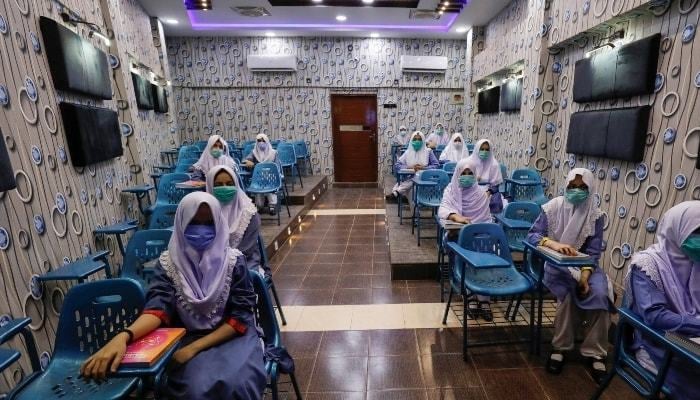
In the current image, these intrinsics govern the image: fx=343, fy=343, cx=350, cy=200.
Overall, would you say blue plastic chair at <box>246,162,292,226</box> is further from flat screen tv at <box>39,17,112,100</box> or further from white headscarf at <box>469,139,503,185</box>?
white headscarf at <box>469,139,503,185</box>

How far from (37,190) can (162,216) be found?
906 mm

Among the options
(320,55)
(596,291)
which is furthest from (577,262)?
(320,55)

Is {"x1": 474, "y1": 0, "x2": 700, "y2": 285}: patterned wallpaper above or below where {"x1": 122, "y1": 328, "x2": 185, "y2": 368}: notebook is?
above

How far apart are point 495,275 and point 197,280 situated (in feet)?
6.33

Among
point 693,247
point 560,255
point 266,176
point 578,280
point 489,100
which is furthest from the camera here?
point 489,100

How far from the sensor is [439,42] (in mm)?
8133

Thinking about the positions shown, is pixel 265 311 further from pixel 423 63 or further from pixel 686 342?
pixel 423 63

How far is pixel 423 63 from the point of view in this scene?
314 inches

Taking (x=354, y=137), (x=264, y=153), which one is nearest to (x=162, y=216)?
(x=264, y=153)

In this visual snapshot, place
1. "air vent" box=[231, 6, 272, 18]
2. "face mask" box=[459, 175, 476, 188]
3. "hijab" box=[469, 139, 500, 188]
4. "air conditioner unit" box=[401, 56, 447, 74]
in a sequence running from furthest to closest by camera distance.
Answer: "air conditioner unit" box=[401, 56, 447, 74] < "air vent" box=[231, 6, 272, 18] < "hijab" box=[469, 139, 500, 188] < "face mask" box=[459, 175, 476, 188]

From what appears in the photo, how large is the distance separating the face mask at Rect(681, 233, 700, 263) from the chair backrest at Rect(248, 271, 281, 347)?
181 cm

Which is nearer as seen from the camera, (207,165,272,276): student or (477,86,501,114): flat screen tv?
(207,165,272,276): student

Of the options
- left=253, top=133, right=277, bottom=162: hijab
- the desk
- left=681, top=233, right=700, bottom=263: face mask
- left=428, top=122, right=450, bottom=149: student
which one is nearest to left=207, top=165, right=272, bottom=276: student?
the desk

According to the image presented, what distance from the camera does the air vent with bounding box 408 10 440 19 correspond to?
632 cm
